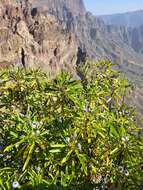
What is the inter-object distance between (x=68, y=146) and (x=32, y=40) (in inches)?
5434

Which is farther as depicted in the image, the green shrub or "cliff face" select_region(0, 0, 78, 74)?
"cliff face" select_region(0, 0, 78, 74)

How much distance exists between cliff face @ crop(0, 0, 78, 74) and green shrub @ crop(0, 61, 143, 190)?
92.8 meters

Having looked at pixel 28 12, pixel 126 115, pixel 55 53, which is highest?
pixel 126 115

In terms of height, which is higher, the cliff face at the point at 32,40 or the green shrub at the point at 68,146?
the green shrub at the point at 68,146

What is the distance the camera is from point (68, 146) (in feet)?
26.4

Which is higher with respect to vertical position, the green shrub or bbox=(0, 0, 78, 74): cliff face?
the green shrub

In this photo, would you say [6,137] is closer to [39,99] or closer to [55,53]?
[39,99]

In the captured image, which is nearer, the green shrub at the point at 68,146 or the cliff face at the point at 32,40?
the green shrub at the point at 68,146

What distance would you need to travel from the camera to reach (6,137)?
9.45m

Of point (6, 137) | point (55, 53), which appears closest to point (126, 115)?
point (6, 137)

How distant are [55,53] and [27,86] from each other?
522 feet

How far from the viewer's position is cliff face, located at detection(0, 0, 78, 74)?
122875mm

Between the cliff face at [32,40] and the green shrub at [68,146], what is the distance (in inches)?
3653

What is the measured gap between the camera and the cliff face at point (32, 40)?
122875 mm
